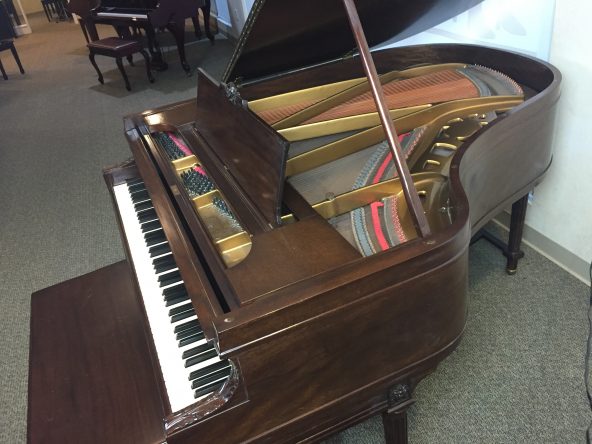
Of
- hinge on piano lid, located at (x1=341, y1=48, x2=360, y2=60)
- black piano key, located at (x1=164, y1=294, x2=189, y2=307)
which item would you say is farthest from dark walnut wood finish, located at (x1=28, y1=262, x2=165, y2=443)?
hinge on piano lid, located at (x1=341, y1=48, x2=360, y2=60)

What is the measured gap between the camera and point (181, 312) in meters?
1.25

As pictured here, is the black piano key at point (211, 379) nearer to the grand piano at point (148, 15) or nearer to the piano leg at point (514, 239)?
the piano leg at point (514, 239)

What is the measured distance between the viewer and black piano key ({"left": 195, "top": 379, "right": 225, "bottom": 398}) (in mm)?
1067

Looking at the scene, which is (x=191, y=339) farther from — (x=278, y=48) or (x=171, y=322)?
(x=278, y=48)

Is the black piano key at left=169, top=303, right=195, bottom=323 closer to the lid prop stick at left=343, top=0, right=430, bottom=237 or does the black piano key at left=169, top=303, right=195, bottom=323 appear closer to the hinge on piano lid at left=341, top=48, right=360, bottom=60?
the lid prop stick at left=343, top=0, right=430, bottom=237

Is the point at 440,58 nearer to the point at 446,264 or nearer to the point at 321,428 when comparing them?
the point at 446,264

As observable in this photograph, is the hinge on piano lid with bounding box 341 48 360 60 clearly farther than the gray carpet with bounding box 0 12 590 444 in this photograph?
Yes

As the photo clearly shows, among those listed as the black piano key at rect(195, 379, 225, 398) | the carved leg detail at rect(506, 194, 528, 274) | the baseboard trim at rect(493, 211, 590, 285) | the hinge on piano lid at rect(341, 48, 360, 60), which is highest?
the hinge on piano lid at rect(341, 48, 360, 60)

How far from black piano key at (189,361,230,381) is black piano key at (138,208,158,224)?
700 millimetres

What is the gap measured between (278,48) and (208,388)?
1.30 meters

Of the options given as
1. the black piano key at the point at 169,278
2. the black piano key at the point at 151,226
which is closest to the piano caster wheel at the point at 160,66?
the black piano key at the point at 151,226

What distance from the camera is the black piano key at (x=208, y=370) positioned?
3.59ft

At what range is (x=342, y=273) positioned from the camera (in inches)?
40.6

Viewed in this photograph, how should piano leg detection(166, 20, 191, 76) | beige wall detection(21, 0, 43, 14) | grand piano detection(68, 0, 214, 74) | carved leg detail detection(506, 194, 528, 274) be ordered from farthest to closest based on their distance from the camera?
beige wall detection(21, 0, 43, 14) < piano leg detection(166, 20, 191, 76) < grand piano detection(68, 0, 214, 74) < carved leg detail detection(506, 194, 528, 274)
